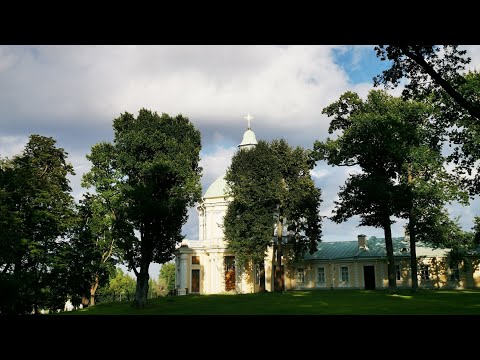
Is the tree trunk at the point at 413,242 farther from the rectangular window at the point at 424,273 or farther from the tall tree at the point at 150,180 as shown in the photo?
the tall tree at the point at 150,180

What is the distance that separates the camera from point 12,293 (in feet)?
83.9

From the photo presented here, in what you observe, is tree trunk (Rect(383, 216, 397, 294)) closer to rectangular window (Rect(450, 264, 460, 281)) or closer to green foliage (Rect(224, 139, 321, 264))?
green foliage (Rect(224, 139, 321, 264))

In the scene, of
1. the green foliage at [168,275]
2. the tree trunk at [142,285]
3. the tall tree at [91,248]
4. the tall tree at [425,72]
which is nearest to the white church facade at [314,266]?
the tall tree at [91,248]

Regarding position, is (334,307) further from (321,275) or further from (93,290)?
(321,275)

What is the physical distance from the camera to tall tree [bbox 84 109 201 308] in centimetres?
2875

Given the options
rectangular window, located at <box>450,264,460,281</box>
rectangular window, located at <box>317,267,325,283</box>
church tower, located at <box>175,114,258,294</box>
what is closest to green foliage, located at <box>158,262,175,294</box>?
church tower, located at <box>175,114,258,294</box>

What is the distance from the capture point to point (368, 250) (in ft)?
168

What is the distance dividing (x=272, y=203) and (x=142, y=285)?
1881 centimetres

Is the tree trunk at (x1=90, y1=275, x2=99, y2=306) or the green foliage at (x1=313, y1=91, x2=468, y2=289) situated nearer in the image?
the green foliage at (x1=313, y1=91, x2=468, y2=289)

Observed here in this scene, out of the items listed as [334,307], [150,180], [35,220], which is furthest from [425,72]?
[35,220]

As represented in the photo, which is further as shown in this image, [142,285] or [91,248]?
[91,248]
